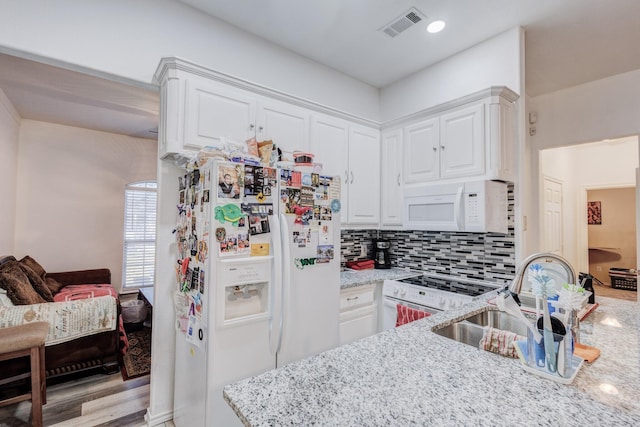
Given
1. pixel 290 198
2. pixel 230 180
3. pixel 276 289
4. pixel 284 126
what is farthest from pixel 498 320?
pixel 284 126

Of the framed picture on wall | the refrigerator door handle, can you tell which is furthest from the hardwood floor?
the framed picture on wall

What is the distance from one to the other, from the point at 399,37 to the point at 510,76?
→ 3.13 ft

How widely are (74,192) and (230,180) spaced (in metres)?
4.76

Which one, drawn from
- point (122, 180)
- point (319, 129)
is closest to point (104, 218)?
point (122, 180)

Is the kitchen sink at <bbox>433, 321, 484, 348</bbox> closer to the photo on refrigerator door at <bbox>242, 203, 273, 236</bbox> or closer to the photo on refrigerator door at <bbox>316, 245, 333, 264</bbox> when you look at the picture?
the photo on refrigerator door at <bbox>316, 245, 333, 264</bbox>

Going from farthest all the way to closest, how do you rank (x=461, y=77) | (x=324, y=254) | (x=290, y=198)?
(x=461, y=77)
(x=324, y=254)
(x=290, y=198)

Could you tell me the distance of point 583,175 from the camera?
530 centimetres

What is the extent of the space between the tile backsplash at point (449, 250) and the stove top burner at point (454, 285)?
0.11 meters

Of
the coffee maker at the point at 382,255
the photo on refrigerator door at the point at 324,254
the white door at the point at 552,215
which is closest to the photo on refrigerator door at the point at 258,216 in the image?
the photo on refrigerator door at the point at 324,254

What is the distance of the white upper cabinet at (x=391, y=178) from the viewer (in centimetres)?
302

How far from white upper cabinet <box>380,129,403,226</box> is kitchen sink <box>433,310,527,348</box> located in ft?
4.71

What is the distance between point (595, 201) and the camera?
6629 mm

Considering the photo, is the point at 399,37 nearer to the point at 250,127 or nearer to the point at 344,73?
the point at 344,73

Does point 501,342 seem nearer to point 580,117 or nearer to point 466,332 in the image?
point 466,332
